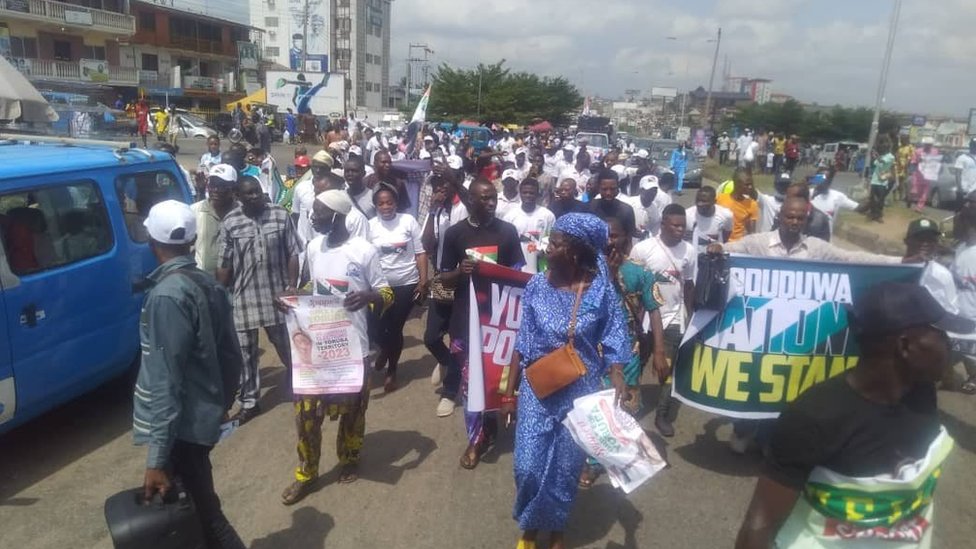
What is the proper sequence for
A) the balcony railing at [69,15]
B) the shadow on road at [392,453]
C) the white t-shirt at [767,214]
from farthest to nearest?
the balcony railing at [69,15], the white t-shirt at [767,214], the shadow on road at [392,453]

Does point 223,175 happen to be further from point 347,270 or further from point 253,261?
point 347,270

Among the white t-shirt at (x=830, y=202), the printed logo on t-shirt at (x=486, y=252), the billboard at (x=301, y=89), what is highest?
the billboard at (x=301, y=89)

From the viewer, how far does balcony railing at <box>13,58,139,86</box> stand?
1548 inches

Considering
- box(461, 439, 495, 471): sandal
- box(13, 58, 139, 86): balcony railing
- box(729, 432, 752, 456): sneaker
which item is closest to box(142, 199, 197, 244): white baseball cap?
box(461, 439, 495, 471): sandal

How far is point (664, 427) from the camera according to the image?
534 cm

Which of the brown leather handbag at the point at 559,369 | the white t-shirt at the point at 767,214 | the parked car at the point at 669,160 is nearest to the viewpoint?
the brown leather handbag at the point at 559,369

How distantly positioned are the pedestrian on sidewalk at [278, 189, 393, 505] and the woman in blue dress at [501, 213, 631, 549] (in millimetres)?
1135

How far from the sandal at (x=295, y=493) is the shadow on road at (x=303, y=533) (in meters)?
0.07

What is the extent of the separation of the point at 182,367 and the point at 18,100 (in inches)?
260

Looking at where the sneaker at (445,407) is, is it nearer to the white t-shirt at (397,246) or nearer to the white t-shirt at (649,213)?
the white t-shirt at (397,246)

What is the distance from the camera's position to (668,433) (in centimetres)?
534

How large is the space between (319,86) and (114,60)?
49.3ft

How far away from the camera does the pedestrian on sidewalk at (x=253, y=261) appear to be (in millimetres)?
5188

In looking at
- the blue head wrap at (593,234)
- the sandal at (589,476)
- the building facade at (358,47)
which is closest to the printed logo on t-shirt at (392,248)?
the sandal at (589,476)
